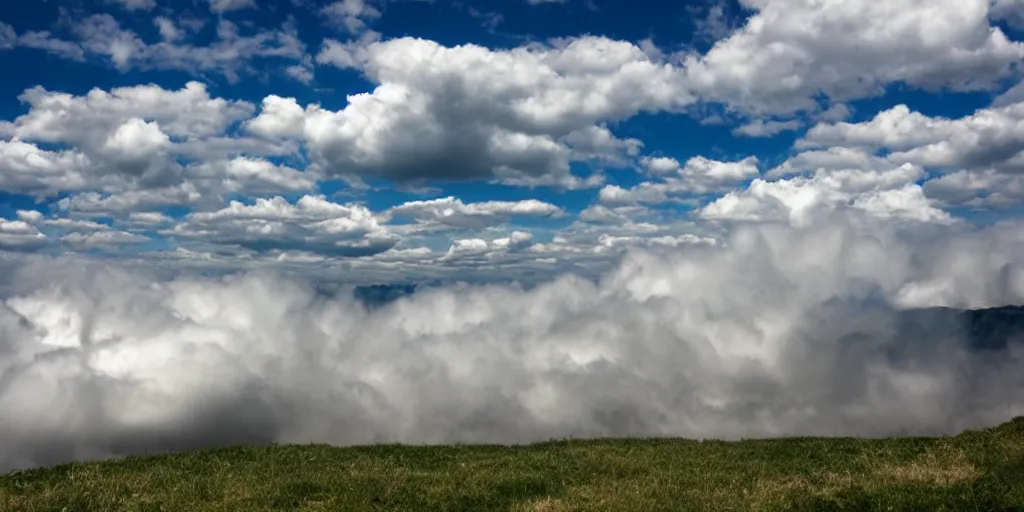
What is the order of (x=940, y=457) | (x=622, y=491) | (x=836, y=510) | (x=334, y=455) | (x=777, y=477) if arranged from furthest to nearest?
(x=334, y=455)
(x=940, y=457)
(x=777, y=477)
(x=622, y=491)
(x=836, y=510)

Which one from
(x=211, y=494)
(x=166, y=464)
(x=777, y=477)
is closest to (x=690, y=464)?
(x=777, y=477)

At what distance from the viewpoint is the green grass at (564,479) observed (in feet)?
71.6

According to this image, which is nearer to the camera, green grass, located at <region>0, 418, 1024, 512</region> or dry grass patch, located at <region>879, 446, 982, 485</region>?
green grass, located at <region>0, 418, 1024, 512</region>

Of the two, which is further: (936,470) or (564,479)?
→ (564,479)

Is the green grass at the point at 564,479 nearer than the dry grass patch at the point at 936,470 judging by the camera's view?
Yes

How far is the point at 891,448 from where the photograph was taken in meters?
31.5

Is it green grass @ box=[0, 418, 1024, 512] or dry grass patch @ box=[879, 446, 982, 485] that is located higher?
dry grass patch @ box=[879, 446, 982, 485]

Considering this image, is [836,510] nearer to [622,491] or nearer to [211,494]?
[622,491]

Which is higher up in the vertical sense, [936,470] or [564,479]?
[936,470]

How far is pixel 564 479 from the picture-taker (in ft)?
87.1

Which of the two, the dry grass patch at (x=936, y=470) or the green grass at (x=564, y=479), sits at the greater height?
the dry grass patch at (x=936, y=470)

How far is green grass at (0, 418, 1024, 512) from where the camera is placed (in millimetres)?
21828

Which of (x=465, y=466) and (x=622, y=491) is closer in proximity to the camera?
(x=622, y=491)

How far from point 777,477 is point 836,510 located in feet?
17.0
